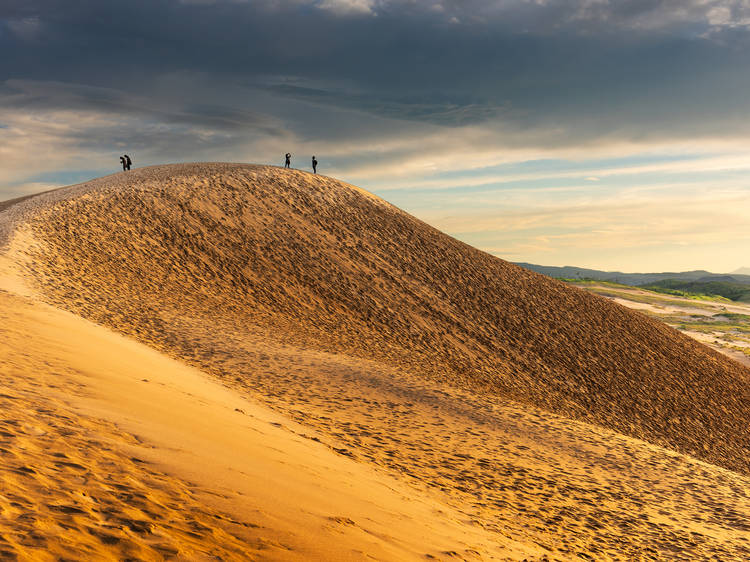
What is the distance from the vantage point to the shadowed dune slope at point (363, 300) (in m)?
21.0

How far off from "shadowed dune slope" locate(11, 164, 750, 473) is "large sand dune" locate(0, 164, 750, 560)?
0.13m

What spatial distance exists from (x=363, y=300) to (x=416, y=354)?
5415 millimetres

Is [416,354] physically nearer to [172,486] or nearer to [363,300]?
[363,300]

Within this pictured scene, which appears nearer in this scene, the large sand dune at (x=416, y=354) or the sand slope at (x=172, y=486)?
the sand slope at (x=172, y=486)

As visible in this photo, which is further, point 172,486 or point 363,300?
point 363,300

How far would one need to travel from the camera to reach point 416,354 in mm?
22875

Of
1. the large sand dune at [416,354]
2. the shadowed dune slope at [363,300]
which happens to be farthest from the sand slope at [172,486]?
the shadowed dune slope at [363,300]

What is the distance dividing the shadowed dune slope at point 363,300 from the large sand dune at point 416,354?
135mm

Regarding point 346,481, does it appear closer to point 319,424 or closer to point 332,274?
point 319,424

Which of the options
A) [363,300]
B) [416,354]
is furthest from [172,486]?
[363,300]

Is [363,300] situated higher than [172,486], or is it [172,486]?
[363,300]

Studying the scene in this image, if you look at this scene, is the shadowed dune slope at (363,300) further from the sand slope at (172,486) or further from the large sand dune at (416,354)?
the sand slope at (172,486)

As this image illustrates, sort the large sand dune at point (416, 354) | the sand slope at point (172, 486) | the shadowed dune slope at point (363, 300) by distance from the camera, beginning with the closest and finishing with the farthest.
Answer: the sand slope at point (172, 486) → the large sand dune at point (416, 354) → the shadowed dune slope at point (363, 300)

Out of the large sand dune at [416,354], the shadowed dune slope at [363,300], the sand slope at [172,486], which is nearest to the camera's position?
the sand slope at [172,486]
